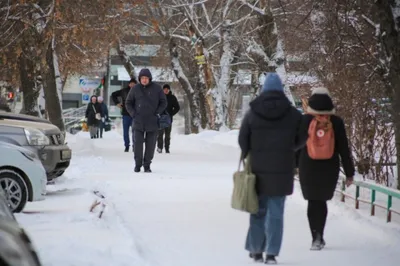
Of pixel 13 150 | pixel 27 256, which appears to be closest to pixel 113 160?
pixel 13 150

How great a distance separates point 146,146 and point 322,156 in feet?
29.0

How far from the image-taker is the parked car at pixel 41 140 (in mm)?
14539

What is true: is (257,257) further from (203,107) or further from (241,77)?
(241,77)

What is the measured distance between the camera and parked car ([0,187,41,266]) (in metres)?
4.29

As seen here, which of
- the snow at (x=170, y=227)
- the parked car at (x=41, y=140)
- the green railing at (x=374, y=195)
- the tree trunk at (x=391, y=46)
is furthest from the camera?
the parked car at (x=41, y=140)

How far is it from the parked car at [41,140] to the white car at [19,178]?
69.4 inches

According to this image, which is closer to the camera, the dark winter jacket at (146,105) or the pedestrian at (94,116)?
the dark winter jacket at (146,105)

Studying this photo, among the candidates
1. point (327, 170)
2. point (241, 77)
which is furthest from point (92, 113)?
point (327, 170)

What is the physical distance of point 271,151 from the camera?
334 inches

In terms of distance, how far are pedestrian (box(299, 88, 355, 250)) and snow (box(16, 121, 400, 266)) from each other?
1.77 ft

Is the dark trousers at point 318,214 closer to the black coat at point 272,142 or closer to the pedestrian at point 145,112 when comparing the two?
the black coat at point 272,142

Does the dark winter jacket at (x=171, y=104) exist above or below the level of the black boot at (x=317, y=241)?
above

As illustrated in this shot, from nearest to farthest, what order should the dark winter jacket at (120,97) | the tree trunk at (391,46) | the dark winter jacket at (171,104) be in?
the tree trunk at (391,46) → the dark winter jacket at (171,104) → the dark winter jacket at (120,97)

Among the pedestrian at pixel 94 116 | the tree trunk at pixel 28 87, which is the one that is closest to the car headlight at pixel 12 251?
the tree trunk at pixel 28 87
